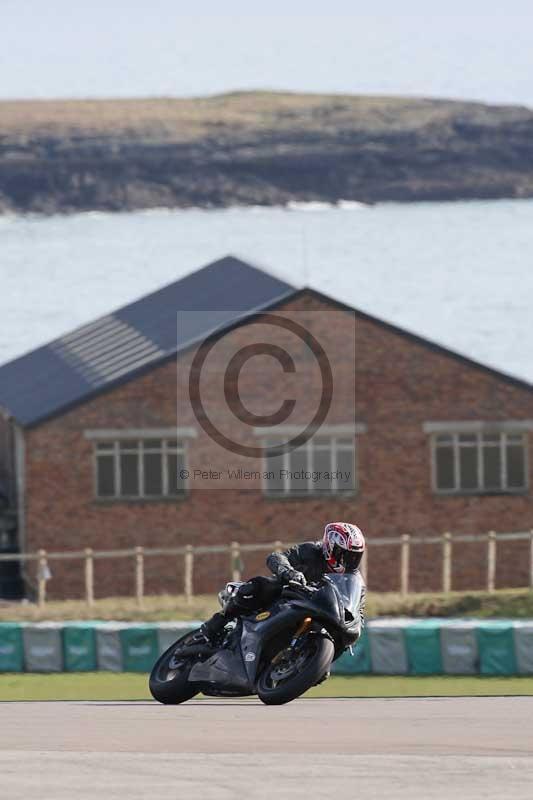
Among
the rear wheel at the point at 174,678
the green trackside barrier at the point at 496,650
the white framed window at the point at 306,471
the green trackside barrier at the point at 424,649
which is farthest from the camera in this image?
the white framed window at the point at 306,471

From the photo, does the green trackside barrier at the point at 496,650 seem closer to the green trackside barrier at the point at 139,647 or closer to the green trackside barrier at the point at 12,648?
the green trackside barrier at the point at 139,647

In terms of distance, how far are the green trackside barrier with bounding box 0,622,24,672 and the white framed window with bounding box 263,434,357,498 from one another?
18315 millimetres

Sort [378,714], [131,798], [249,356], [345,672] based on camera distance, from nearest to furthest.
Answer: [131,798] < [378,714] < [345,672] < [249,356]

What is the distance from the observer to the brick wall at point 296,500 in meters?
53.2

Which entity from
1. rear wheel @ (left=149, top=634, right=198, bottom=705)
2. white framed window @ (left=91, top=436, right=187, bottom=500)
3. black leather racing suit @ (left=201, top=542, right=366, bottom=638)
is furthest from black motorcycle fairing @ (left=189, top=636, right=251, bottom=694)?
white framed window @ (left=91, top=436, right=187, bottom=500)

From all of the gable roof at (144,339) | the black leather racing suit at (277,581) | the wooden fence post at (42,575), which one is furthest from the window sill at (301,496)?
the black leather racing suit at (277,581)

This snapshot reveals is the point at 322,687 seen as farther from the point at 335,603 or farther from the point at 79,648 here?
the point at 335,603

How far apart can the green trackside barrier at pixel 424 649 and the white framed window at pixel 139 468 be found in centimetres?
2016

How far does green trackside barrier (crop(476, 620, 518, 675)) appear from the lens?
33.5 metres

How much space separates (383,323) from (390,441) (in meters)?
3.27

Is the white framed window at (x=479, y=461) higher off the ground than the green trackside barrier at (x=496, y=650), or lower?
higher

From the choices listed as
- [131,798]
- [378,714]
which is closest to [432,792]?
[131,798]

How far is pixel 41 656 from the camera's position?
35.5 m

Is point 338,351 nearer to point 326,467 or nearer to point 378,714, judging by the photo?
point 326,467
